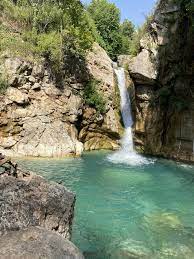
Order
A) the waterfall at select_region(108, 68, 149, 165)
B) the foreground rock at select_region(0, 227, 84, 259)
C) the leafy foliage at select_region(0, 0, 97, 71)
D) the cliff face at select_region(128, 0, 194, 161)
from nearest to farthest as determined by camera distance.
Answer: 1. the foreground rock at select_region(0, 227, 84, 259)
2. the waterfall at select_region(108, 68, 149, 165)
3. the cliff face at select_region(128, 0, 194, 161)
4. the leafy foliage at select_region(0, 0, 97, 71)

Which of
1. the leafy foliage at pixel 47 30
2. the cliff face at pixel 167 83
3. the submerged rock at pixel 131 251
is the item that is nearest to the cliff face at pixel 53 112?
the leafy foliage at pixel 47 30

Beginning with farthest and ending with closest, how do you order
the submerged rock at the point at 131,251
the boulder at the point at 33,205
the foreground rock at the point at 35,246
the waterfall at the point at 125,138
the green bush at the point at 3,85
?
the green bush at the point at 3,85
the waterfall at the point at 125,138
the submerged rock at the point at 131,251
the boulder at the point at 33,205
the foreground rock at the point at 35,246

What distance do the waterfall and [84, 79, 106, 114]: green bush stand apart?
222cm

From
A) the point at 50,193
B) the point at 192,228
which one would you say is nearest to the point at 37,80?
the point at 192,228

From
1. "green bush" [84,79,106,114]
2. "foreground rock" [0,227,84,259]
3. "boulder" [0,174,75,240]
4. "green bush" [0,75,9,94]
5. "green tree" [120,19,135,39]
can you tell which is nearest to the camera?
"foreground rock" [0,227,84,259]

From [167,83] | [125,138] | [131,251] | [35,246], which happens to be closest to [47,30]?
[125,138]

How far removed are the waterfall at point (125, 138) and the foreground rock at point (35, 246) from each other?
18.3 metres

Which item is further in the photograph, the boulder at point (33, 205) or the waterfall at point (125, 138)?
the waterfall at point (125, 138)

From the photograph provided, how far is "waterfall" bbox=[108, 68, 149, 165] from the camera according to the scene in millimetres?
25547

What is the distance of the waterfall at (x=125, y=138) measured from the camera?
2555 cm

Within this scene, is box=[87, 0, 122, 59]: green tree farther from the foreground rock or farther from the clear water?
the foreground rock

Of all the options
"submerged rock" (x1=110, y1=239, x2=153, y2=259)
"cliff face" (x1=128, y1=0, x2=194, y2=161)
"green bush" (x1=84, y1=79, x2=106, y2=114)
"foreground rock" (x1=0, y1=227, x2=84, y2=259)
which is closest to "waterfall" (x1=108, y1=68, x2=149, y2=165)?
"cliff face" (x1=128, y1=0, x2=194, y2=161)

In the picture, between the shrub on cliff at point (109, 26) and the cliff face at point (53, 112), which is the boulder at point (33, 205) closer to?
the cliff face at point (53, 112)

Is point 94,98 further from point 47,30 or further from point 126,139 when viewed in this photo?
point 47,30
